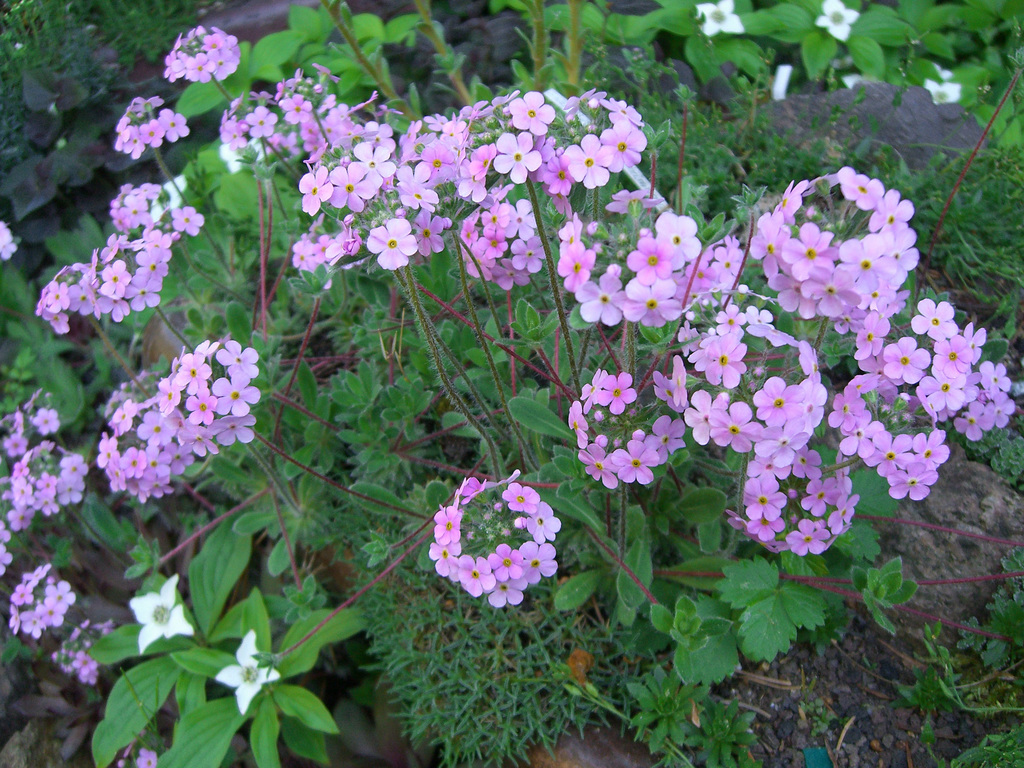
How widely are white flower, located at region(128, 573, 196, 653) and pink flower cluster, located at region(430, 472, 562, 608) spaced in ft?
5.18

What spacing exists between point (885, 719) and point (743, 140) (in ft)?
8.40

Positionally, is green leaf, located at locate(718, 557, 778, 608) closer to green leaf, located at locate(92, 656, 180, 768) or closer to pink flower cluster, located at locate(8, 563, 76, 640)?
green leaf, located at locate(92, 656, 180, 768)

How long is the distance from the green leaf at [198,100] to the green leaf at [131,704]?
291 centimetres

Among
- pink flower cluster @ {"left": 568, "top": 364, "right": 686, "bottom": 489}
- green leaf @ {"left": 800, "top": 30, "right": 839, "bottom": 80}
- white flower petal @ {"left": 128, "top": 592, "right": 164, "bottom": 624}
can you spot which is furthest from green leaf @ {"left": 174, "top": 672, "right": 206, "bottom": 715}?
green leaf @ {"left": 800, "top": 30, "right": 839, "bottom": 80}

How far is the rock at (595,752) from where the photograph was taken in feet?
8.01

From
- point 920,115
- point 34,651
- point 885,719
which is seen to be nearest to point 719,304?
point 885,719

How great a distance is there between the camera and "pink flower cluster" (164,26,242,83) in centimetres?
298

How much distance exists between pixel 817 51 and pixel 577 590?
3140 millimetres

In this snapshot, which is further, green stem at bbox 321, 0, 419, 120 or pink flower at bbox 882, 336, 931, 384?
green stem at bbox 321, 0, 419, 120

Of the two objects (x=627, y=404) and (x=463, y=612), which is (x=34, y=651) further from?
(x=627, y=404)

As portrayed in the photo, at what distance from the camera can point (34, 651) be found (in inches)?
137

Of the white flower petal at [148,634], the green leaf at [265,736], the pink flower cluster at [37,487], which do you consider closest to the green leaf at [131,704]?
the white flower petal at [148,634]

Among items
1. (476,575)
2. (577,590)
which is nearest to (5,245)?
(476,575)

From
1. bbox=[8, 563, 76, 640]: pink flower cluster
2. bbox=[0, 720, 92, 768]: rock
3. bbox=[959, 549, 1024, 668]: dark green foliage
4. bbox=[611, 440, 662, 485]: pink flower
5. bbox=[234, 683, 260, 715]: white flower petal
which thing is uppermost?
bbox=[611, 440, 662, 485]: pink flower
